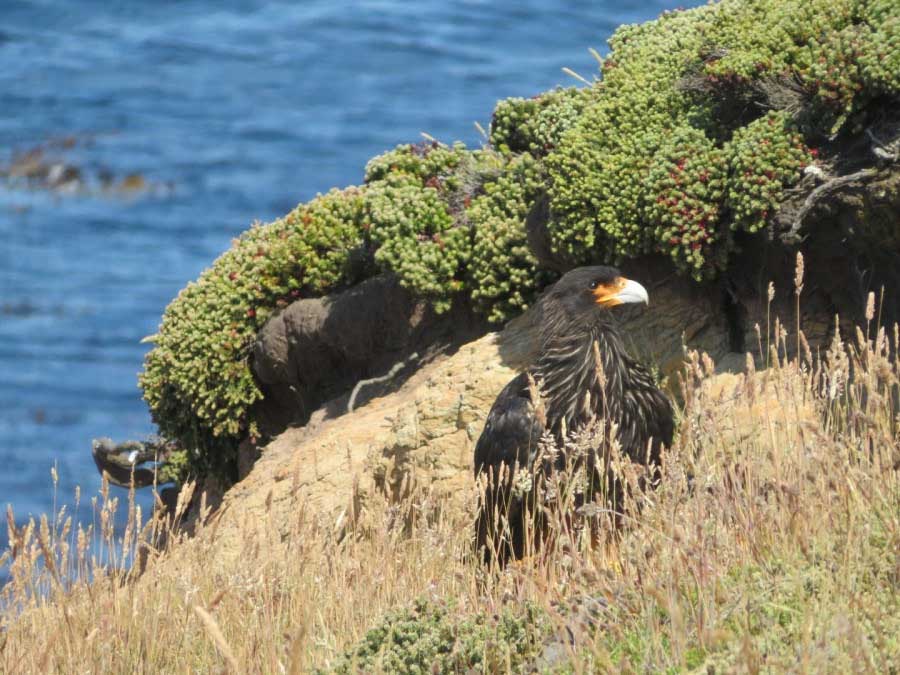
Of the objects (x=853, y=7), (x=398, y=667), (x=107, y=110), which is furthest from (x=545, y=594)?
(x=107, y=110)

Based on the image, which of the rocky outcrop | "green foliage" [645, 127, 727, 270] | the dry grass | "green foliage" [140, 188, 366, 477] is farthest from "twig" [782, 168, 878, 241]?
"green foliage" [140, 188, 366, 477]

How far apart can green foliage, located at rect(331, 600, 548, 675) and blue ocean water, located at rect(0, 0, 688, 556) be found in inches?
528

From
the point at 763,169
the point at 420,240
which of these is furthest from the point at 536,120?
the point at 763,169

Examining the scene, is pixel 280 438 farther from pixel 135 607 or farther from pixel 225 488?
pixel 135 607

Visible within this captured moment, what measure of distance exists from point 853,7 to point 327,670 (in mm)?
5422

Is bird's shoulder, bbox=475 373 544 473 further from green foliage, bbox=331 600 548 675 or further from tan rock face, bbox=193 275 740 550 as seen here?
green foliage, bbox=331 600 548 675

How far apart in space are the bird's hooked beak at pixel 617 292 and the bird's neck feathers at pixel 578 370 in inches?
5.6

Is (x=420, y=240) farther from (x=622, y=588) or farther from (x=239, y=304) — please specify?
(x=622, y=588)

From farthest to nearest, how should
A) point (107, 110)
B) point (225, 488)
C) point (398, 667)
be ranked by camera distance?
1. point (107, 110)
2. point (225, 488)
3. point (398, 667)

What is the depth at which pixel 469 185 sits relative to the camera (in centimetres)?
1076

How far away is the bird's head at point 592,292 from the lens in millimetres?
7609

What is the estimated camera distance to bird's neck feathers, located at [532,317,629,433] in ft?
23.8

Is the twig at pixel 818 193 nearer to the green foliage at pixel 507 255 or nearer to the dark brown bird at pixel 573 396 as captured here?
the dark brown bird at pixel 573 396

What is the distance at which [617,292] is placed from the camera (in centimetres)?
762
